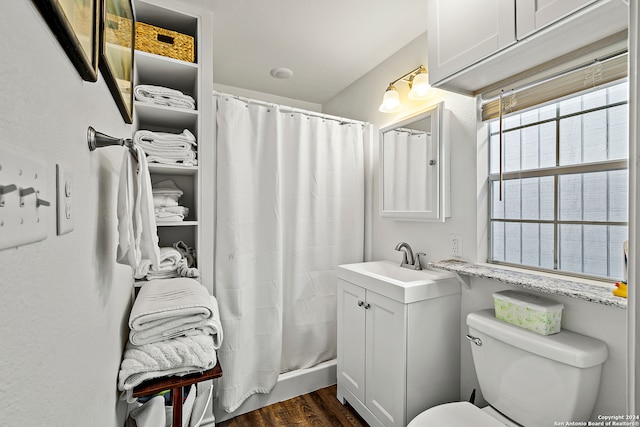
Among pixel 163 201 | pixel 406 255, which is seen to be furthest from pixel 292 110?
pixel 406 255

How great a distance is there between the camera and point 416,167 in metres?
1.98

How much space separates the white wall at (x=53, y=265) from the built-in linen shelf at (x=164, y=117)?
0.92 metres

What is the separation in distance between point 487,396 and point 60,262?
1663 mm

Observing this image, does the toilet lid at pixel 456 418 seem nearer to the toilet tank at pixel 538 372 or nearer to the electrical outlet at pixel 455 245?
the toilet tank at pixel 538 372

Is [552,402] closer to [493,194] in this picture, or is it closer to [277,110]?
[493,194]

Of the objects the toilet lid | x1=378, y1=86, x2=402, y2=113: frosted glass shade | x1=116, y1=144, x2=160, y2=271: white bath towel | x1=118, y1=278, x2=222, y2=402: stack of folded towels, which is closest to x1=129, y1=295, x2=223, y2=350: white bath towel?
x1=118, y1=278, x2=222, y2=402: stack of folded towels

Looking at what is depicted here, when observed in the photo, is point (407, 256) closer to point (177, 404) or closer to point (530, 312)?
point (530, 312)

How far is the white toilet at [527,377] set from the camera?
3.49ft

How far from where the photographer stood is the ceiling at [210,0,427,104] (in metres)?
1.72

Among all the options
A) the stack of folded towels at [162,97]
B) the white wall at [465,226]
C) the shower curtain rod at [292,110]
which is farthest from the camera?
the shower curtain rod at [292,110]

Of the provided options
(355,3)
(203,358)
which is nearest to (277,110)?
(355,3)

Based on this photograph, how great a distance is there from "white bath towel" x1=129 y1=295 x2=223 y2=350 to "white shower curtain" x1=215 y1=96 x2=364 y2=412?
0.71 meters

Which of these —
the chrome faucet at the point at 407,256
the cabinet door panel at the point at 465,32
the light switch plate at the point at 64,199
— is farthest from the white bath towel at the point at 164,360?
the cabinet door panel at the point at 465,32

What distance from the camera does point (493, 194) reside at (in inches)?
64.8
